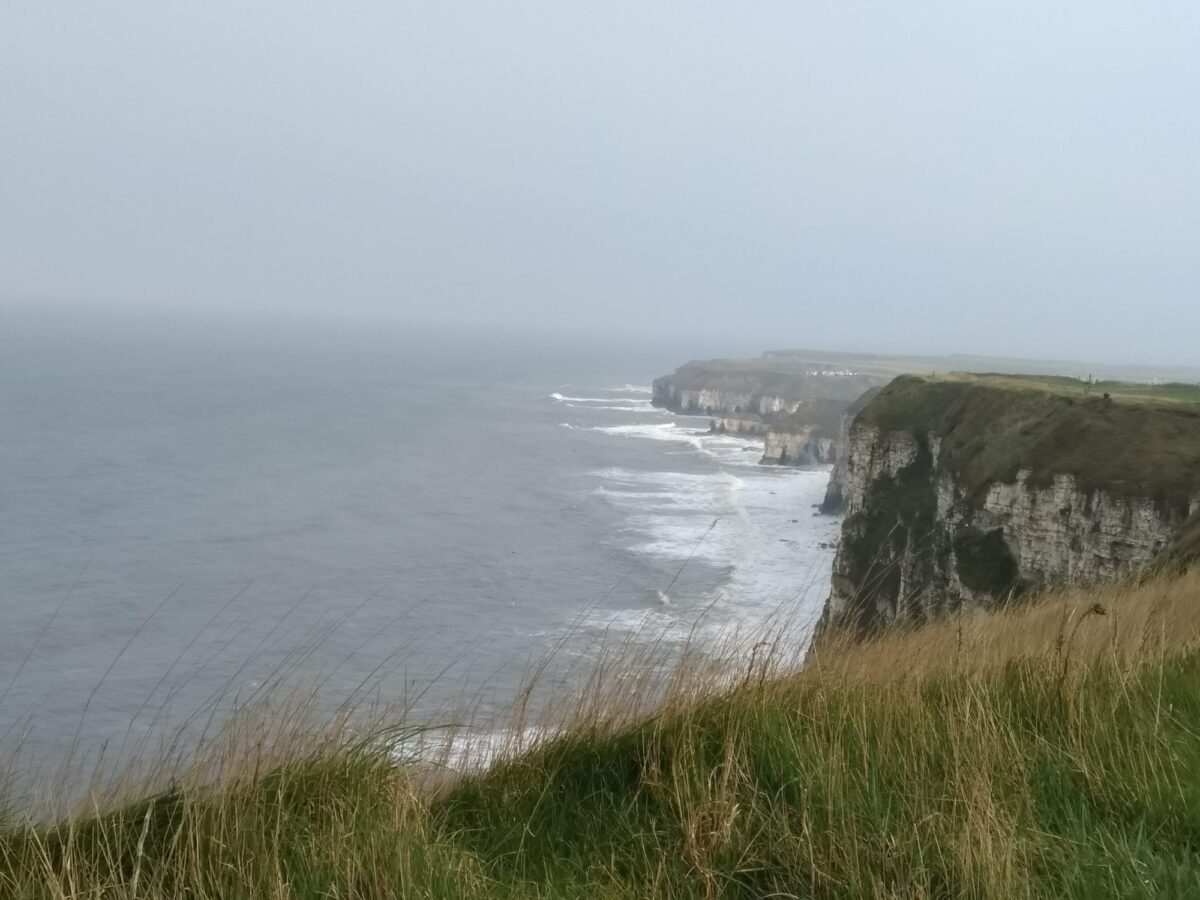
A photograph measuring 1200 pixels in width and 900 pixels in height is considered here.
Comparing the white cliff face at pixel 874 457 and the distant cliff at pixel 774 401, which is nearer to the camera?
the white cliff face at pixel 874 457

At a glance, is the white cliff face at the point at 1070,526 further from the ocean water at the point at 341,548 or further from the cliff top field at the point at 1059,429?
the ocean water at the point at 341,548

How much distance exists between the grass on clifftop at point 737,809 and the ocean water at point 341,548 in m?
0.80

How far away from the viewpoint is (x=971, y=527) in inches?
1321

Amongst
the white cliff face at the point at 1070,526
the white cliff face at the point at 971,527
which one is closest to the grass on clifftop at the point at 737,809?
the white cliff face at the point at 971,527

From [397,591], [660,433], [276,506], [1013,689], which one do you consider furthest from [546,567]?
[660,433]

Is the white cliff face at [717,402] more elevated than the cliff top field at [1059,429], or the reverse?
the cliff top field at [1059,429]

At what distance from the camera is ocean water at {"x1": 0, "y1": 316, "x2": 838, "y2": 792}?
79.0 feet

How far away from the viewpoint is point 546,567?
157 ft

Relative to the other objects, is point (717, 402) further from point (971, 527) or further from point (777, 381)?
point (971, 527)

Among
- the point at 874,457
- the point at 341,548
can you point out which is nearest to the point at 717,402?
the point at 341,548

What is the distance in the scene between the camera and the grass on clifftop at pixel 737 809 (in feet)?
9.86

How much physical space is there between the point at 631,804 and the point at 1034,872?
1.37m

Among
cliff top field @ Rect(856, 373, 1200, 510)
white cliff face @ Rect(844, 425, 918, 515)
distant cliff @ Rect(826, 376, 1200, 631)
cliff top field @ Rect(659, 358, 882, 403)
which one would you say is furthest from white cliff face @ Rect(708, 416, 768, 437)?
white cliff face @ Rect(844, 425, 918, 515)

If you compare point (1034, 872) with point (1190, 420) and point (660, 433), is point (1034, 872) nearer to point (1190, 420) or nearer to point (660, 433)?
point (1190, 420)
